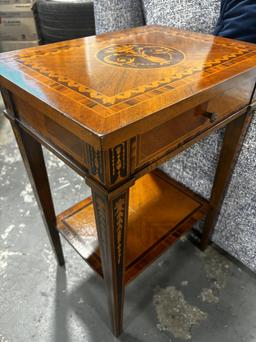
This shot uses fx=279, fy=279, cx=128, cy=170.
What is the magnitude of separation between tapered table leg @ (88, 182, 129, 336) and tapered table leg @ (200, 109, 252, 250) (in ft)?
1.20

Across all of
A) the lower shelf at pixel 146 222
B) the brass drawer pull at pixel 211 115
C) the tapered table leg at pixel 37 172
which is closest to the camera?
the brass drawer pull at pixel 211 115

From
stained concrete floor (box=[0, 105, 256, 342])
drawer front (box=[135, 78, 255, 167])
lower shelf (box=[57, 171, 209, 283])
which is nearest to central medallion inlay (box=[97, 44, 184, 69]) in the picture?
drawer front (box=[135, 78, 255, 167])

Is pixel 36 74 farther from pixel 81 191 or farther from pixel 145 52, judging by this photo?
pixel 81 191

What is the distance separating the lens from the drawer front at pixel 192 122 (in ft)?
1.37

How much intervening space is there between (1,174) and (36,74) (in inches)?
39.5

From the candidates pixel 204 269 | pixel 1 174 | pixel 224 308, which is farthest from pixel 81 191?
pixel 224 308

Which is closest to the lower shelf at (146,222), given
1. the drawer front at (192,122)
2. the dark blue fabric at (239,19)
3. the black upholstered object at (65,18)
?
the drawer front at (192,122)

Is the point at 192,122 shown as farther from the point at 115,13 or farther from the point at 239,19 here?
the point at 115,13

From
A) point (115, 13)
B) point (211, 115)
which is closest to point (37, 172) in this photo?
point (211, 115)

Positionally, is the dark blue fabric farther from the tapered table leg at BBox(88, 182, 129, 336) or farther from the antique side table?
the tapered table leg at BBox(88, 182, 129, 336)

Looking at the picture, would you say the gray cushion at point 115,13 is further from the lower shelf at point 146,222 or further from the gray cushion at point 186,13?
the lower shelf at point 146,222

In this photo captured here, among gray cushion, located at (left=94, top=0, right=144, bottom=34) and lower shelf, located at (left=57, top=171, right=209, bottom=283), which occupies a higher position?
gray cushion, located at (left=94, top=0, right=144, bottom=34)

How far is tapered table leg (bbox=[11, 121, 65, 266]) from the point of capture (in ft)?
1.96

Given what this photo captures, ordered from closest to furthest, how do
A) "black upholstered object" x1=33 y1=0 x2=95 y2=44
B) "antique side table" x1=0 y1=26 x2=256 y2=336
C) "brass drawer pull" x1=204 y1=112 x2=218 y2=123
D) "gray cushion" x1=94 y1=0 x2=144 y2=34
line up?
"antique side table" x1=0 y1=26 x2=256 y2=336 < "brass drawer pull" x1=204 y1=112 x2=218 y2=123 < "gray cushion" x1=94 y1=0 x2=144 y2=34 < "black upholstered object" x1=33 y1=0 x2=95 y2=44
